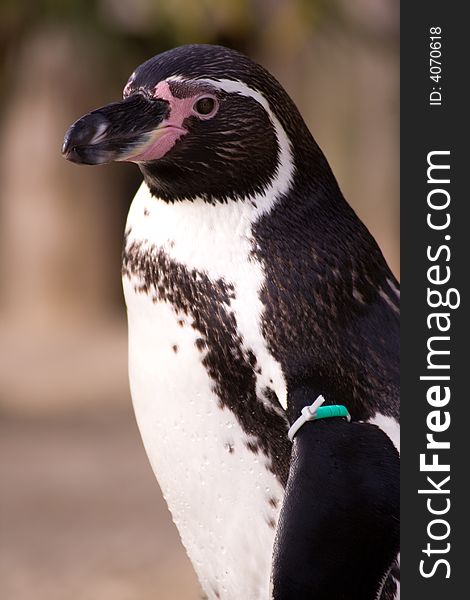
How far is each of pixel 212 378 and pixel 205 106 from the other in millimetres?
269

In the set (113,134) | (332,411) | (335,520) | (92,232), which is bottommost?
(335,520)

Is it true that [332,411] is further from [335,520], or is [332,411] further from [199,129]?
[199,129]

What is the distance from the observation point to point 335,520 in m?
1.16

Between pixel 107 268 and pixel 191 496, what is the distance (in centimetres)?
519

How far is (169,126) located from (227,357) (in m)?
0.23

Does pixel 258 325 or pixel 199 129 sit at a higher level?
pixel 199 129

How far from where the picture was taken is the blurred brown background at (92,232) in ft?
10.6

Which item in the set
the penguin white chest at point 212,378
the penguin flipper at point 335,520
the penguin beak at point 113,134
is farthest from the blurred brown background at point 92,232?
the penguin beak at point 113,134

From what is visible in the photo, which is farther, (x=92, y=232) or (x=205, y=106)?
(x=92, y=232)

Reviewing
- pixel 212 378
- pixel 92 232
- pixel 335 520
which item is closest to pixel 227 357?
pixel 212 378

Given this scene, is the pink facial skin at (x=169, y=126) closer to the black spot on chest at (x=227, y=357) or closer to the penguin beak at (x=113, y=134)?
the penguin beak at (x=113, y=134)

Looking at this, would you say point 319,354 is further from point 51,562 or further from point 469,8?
point 51,562

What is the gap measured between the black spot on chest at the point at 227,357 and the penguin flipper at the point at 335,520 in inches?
2.5

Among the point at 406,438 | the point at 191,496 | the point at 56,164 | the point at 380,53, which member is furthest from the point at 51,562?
the point at 56,164
